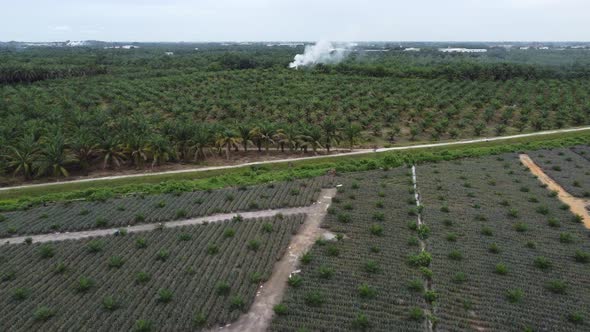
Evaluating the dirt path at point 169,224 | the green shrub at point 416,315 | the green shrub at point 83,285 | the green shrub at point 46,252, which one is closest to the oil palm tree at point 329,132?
the dirt path at point 169,224

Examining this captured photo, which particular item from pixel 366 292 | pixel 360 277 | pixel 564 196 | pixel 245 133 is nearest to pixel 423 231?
pixel 360 277

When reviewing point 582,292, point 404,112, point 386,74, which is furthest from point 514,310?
point 386,74

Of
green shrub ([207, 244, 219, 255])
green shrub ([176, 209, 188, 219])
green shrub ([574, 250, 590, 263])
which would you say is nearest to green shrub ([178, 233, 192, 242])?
green shrub ([207, 244, 219, 255])

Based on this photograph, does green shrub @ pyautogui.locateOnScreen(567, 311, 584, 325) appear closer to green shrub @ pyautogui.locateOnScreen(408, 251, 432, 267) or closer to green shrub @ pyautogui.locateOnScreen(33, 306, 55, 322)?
green shrub @ pyautogui.locateOnScreen(408, 251, 432, 267)

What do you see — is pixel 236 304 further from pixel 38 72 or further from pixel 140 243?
pixel 38 72

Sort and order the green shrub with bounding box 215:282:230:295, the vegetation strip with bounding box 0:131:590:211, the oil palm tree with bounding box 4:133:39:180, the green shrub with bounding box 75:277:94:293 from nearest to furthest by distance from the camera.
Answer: the green shrub with bounding box 215:282:230:295
the green shrub with bounding box 75:277:94:293
the vegetation strip with bounding box 0:131:590:211
the oil palm tree with bounding box 4:133:39:180

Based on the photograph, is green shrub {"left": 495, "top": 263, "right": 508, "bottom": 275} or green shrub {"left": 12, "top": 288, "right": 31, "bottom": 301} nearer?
green shrub {"left": 12, "top": 288, "right": 31, "bottom": 301}
